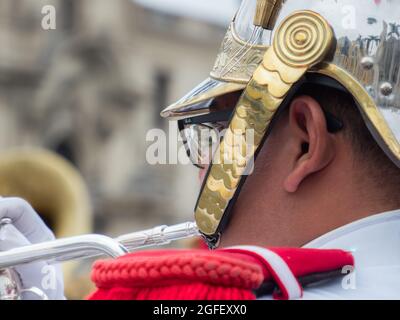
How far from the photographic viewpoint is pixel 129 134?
29.3 metres

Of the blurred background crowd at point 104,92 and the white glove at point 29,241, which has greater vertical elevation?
the white glove at point 29,241

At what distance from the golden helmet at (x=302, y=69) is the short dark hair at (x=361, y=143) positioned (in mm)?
24

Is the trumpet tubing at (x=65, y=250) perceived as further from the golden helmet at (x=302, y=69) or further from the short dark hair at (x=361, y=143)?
the short dark hair at (x=361, y=143)

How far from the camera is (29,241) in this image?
3012 millimetres

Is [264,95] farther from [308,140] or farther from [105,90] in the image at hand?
[105,90]

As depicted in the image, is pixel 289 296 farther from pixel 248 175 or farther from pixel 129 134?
pixel 129 134

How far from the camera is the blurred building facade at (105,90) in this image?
89.9 feet

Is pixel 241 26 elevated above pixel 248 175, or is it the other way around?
pixel 241 26

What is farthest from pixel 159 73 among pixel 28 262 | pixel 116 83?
pixel 28 262

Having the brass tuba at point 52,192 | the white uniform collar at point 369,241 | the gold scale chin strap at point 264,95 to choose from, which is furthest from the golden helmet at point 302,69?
the brass tuba at point 52,192

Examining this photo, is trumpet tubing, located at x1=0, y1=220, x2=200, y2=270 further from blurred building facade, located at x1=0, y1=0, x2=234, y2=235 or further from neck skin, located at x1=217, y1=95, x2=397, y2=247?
blurred building facade, located at x1=0, y1=0, x2=234, y2=235

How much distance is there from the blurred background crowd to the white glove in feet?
73.6

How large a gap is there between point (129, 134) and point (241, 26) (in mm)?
26800

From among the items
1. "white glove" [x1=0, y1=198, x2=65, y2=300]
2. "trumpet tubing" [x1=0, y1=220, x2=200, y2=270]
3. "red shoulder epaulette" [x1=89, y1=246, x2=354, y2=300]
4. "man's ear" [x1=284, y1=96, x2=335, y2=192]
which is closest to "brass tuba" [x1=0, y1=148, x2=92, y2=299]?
"white glove" [x1=0, y1=198, x2=65, y2=300]
